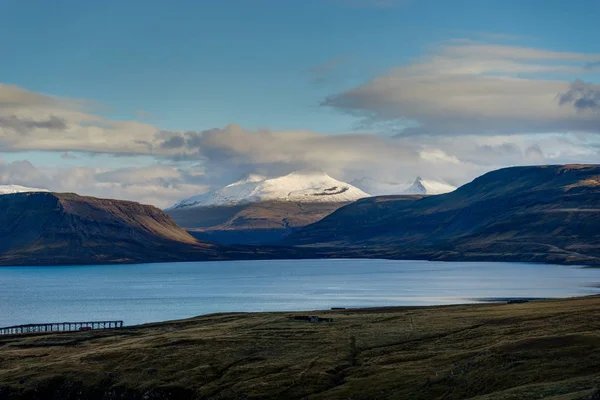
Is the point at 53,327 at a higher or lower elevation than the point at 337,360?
higher

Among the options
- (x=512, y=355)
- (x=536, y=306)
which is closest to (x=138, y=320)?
(x=536, y=306)

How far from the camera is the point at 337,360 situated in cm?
10275

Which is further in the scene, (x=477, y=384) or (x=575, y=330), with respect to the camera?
(x=575, y=330)

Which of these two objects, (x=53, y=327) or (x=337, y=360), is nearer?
(x=337, y=360)

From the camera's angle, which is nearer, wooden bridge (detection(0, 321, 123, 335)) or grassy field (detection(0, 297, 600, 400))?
grassy field (detection(0, 297, 600, 400))

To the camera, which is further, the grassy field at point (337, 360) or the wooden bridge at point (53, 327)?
the wooden bridge at point (53, 327)

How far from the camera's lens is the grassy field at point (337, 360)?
3287 inches

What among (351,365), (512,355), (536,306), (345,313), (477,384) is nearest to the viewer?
(477,384)

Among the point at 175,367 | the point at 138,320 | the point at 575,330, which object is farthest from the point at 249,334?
the point at 138,320

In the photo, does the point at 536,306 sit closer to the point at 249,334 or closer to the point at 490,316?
the point at 490,316

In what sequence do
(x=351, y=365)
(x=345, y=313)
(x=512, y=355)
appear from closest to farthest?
1. (x=512, y=355)
2. (x=351, y=365)
3. (x=345, y=313)

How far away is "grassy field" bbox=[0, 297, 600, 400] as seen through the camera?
83500 millimetres

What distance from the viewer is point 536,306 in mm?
146125

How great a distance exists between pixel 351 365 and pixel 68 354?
4424 centimetres
